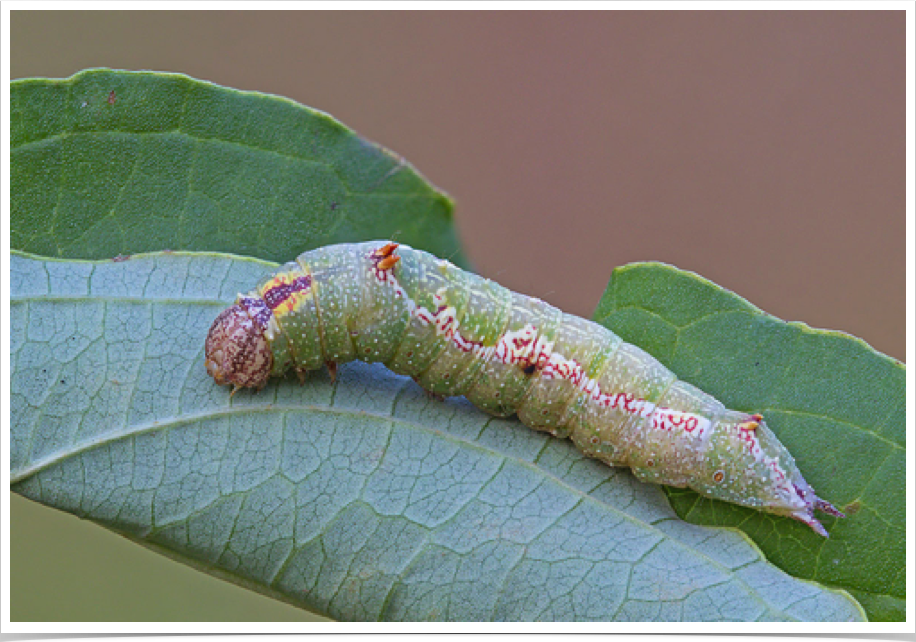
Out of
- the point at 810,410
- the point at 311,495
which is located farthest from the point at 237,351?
the point at 810,410

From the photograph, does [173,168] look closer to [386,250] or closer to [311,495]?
[386,250]

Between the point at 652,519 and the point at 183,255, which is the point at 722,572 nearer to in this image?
the point at 652,519

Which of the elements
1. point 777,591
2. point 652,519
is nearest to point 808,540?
point 777,591

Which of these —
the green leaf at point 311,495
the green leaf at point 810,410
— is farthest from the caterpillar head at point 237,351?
the green leaf at point 810,410

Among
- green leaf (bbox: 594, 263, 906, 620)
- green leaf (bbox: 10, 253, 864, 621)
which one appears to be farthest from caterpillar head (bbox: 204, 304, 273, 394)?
green leaf (bbox: 594, 263, 906, 620)

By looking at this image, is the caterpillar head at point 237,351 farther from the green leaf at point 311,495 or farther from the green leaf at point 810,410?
the green leaf at point 810,410

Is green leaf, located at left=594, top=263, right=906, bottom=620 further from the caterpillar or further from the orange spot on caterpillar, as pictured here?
the orange spot on caterpillar

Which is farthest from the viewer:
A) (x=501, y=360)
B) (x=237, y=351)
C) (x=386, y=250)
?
(x=501, y=360)
